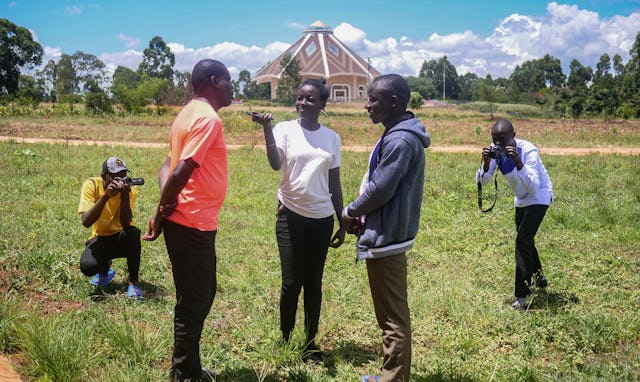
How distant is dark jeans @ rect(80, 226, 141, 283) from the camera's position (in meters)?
4.68

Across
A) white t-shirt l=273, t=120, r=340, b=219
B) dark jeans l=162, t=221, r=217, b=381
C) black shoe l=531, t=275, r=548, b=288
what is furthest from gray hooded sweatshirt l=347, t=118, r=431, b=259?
black shoe l=531, t=275, r=548, b=288

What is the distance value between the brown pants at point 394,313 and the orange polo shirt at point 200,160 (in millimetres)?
967

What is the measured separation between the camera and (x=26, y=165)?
37.8ft

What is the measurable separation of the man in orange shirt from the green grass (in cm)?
51

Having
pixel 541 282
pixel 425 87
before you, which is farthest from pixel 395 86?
pixel 425 87

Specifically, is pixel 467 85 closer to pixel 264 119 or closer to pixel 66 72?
pixel 66 72

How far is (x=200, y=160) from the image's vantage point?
2762mm

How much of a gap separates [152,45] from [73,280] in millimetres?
64222

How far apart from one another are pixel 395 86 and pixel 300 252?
1.25 meters

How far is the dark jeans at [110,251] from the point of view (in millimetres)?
4684

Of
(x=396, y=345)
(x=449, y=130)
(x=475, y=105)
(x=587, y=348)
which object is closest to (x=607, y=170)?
(x=587, y=348)

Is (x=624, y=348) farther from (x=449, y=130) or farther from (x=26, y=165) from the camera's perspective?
(x=449, y=130)

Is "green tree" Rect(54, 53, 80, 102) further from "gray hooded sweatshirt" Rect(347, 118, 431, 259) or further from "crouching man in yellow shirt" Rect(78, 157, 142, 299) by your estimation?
"gray hooded sweatshirt" Rect(347, 118, 431, 259)

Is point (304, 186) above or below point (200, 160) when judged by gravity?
below
